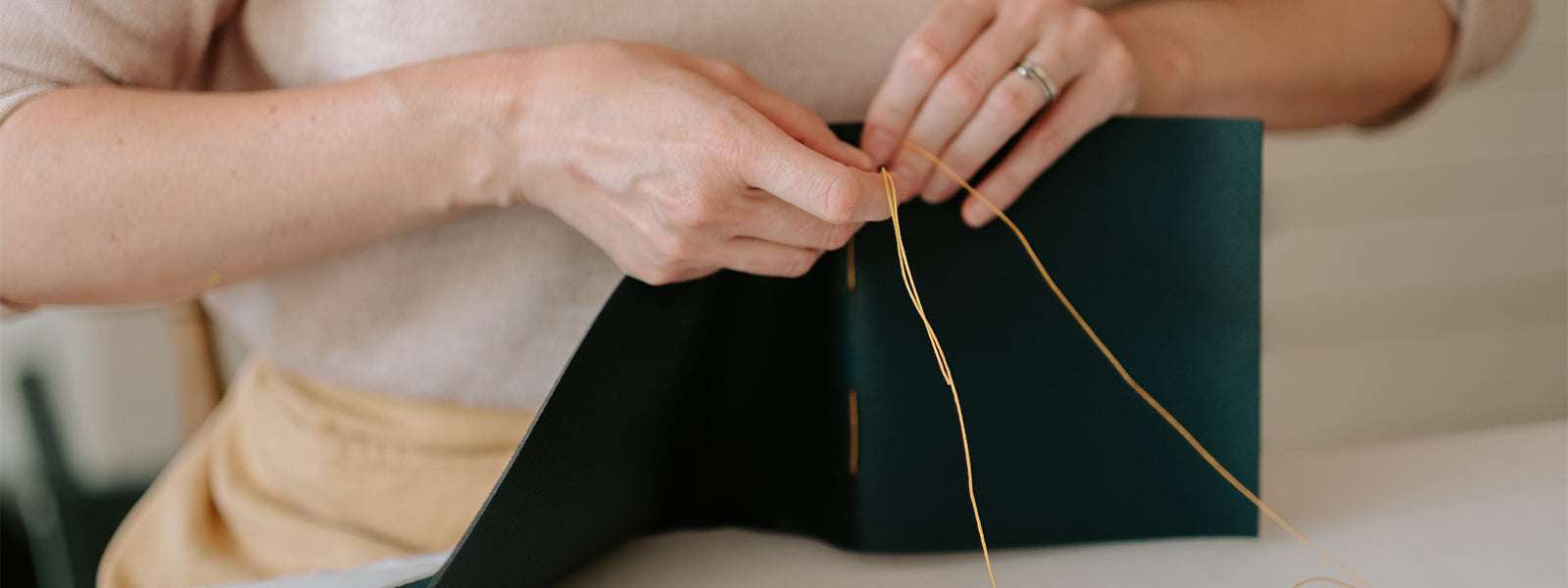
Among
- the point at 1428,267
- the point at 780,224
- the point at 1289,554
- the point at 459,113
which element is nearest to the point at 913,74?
the point at 780,224

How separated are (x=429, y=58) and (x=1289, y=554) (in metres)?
0.59

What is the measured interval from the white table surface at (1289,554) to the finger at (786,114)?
0.24 metres

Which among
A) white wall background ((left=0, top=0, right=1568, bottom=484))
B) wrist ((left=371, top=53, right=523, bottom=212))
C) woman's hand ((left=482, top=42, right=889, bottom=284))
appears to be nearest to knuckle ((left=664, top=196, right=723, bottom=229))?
woman's hand ((left=482, top=42, right=889, bottom=284))

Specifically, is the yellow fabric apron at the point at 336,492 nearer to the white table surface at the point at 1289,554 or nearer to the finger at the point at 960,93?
the white table surface at the point at 1289,554

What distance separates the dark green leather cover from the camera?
547 mm

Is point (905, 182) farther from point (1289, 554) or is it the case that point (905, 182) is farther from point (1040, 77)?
point (1289, 554)

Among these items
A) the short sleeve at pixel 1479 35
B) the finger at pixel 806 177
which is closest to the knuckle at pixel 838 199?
the finger at pixel 806 177

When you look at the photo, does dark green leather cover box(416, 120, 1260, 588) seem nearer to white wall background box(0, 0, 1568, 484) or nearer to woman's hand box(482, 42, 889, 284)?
woman's hand box(482, 42, 889, 284)

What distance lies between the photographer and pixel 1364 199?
135cm

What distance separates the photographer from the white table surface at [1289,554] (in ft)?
1.73

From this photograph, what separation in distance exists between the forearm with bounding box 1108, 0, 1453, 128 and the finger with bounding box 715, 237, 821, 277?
0.28m

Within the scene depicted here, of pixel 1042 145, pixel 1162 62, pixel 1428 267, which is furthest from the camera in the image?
pixel 1428 267

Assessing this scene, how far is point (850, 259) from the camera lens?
55cm

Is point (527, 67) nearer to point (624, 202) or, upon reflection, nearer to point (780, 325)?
point (624, 202)
